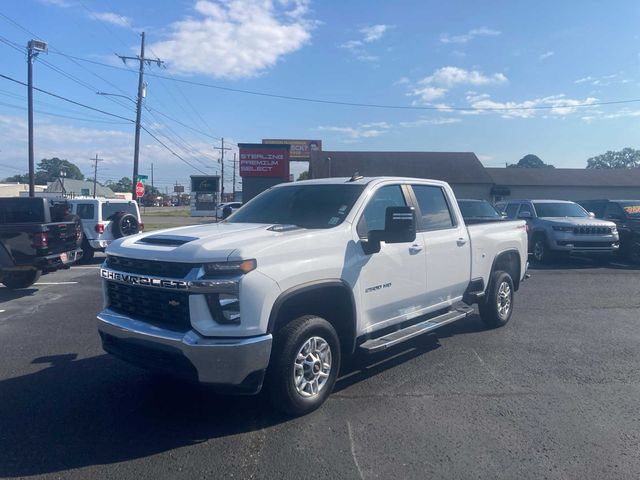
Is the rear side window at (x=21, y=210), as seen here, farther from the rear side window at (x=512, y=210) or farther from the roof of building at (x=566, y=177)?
the roof of building at (x=566, y=177)

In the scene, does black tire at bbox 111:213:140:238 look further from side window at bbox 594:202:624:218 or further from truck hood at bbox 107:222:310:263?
side window at bbox 594:202:624:218

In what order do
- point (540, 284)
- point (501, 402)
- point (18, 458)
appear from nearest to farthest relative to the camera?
point (18, 458)
point (501, 402)
point (540, 284)

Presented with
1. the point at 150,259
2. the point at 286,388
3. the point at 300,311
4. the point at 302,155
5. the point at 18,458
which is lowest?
the point at 18,458

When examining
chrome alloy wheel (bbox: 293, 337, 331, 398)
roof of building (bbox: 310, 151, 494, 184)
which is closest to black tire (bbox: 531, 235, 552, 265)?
chrome alloy wheel (bbox: 293, 337, 331, 398)

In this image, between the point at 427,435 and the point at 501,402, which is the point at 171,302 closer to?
the point at 427,435

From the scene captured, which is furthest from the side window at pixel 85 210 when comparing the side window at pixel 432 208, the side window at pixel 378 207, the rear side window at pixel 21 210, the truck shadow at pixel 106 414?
the side window at pixel 378 207

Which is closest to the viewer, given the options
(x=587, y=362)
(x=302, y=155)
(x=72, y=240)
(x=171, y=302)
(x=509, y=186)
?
(x=171, y=302)

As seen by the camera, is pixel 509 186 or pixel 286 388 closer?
pixel 286 388

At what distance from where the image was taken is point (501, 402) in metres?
4.61

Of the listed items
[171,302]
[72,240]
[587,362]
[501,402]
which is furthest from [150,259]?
[72,240]

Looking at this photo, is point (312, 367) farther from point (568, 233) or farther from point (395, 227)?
point (568, 233)

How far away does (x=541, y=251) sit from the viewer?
47.4 feet

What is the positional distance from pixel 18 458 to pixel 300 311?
2.31 m

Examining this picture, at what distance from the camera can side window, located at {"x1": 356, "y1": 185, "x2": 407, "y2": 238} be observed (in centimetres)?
486
